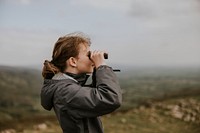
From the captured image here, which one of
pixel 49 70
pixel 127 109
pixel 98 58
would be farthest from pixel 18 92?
pixel 98 58

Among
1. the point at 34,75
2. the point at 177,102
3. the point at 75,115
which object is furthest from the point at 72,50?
the point at 34,75

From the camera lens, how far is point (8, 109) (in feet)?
45.0

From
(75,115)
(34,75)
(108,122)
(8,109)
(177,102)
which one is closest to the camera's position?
(75,115)

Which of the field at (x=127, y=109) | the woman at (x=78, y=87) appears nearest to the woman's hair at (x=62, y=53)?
the woman at (x=78, y=87)

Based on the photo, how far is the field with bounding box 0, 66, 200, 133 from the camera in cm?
948

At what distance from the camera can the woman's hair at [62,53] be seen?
2139mm

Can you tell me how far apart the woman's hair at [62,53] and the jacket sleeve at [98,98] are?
7.4 inches

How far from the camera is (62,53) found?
7.02ft

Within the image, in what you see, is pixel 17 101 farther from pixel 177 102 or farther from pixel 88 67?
pixel 88 67

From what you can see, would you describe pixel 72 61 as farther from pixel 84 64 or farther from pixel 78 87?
pixel 78 87

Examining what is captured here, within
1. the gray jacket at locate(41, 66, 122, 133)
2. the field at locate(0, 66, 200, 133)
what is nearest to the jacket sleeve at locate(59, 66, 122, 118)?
the gray jacket at locate(41, 66, 122, 133)

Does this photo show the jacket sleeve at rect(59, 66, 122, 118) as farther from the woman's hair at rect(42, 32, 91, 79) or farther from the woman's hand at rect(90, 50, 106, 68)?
the woman's hair at rect(42, 32, 91, 79)

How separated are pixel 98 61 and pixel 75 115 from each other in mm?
293

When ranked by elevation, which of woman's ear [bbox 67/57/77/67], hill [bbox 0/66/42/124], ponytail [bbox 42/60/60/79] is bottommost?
hill [bbox 0/66/42/124]
